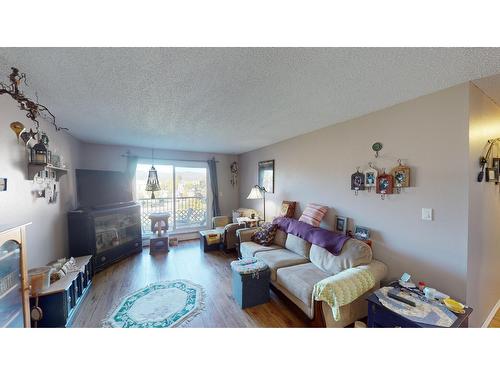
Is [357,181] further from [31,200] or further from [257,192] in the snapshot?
[31,200]

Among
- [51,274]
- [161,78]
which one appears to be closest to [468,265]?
[161,78]

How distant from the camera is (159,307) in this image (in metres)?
2.18

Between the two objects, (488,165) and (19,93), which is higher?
(19,93)

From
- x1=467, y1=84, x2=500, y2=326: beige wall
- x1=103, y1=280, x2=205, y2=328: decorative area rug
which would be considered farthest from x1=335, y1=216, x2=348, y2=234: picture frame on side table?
x1=103, y1=280, x2=205, y2=328: decorative area rug

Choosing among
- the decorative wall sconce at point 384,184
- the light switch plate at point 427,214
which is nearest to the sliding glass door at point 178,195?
the decorative wall sconce at point 384,184

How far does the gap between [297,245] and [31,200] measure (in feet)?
10.4

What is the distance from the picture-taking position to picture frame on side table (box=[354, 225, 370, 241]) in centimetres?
223

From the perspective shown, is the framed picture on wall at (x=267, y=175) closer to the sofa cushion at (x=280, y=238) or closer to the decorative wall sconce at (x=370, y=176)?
the sofa cushion at (x=280, y=238)

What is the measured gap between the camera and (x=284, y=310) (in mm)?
2148

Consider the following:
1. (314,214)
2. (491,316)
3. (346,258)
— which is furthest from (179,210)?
(491,316)

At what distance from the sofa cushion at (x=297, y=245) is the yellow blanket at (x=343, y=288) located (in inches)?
33.8

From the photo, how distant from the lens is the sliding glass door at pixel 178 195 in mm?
4500

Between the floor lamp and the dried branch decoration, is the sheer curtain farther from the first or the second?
the dried branch decoration

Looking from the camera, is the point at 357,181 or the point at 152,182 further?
the point at 152,182
